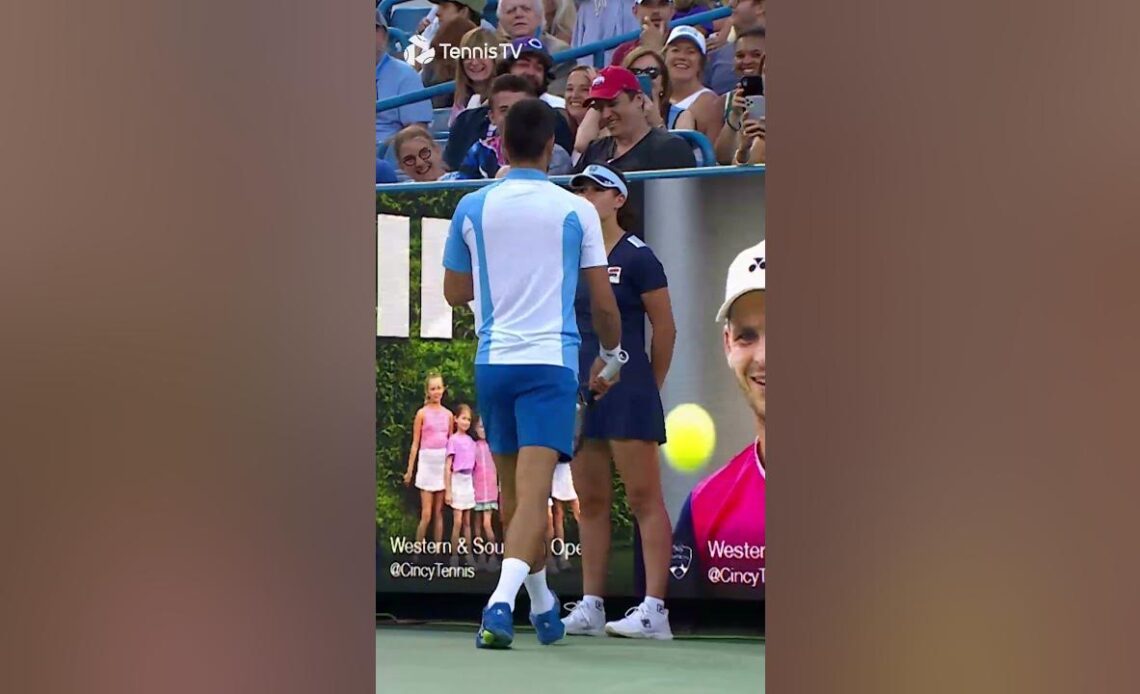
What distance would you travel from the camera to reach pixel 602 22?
4141 millimetres

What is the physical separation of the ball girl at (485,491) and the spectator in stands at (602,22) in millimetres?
1133

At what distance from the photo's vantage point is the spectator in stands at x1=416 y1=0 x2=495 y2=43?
4238 mm

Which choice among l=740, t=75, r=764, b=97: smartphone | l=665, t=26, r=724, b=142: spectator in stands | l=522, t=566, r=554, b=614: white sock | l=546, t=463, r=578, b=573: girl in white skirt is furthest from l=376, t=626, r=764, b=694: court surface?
l=740, t=75, r=764, b=97: smartphone

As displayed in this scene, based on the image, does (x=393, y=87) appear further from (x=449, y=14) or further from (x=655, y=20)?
(x=655, y=20)

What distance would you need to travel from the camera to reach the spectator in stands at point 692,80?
405cm

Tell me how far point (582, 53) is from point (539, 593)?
1.54 metres

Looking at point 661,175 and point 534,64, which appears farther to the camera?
point 534,64

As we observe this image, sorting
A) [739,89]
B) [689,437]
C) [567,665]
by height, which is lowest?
[567,665]
